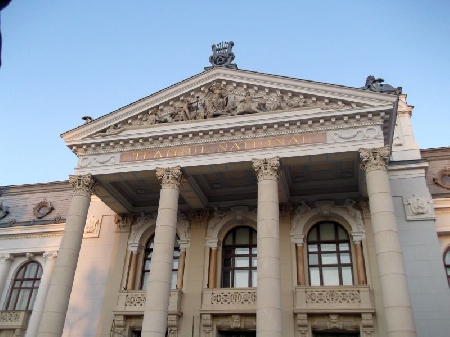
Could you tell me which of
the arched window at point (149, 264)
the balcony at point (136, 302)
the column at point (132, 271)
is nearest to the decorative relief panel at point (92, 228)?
the column at point (132, 271)

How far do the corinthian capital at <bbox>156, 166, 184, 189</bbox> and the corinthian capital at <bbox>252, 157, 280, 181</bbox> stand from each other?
11.1 feet

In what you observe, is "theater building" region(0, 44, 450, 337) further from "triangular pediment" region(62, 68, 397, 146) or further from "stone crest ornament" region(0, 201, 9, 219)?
"stone crest ornament" region(0, 201, 9, 219)

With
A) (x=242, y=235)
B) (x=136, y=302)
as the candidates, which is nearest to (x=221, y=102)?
(x=242, y=235)

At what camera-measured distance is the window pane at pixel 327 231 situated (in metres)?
21.8

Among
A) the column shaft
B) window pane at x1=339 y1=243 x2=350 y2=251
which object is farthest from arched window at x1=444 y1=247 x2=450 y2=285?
the column shaft

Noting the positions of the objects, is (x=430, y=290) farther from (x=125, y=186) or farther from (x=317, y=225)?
(x=125, y=186)

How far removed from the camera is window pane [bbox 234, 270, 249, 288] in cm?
2133

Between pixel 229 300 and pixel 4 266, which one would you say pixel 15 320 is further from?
pixel 229 300

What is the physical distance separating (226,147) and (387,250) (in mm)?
7793

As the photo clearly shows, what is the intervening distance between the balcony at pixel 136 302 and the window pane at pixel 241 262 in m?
3.10

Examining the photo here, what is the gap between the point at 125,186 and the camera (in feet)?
74.7

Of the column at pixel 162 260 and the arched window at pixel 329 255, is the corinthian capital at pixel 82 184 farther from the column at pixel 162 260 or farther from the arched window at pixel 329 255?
the arched window at pixel 329 255

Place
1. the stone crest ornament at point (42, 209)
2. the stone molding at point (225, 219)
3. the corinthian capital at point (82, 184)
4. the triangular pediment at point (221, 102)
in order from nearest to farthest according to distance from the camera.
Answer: the triangular pediment at point (221, 102) → the corinthian capital at point (82, 184) → the stone molding at point (225, 219) → the stone crest ornament at point (42, 209)

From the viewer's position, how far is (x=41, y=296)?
2412 cm
